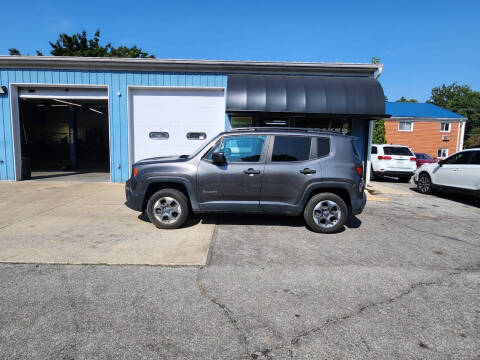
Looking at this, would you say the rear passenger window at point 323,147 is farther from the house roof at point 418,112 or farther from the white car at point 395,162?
the house roof at point 418,112

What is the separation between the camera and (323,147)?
519 cm

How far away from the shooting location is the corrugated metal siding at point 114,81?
10.2 m

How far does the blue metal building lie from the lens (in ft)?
32.6

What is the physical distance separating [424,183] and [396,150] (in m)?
3.65

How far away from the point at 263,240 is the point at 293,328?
2.33m

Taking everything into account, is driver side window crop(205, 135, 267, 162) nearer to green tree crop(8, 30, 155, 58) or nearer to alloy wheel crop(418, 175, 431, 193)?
alloy wheel crop(418, 175, 431, 193)

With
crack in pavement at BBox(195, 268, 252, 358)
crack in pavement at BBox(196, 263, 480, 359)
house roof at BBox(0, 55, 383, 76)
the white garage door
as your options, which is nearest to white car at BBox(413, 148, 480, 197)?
house roof at BBox(0, 55, 383, 76)

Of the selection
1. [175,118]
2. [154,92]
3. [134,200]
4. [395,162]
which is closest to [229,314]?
[134,200]

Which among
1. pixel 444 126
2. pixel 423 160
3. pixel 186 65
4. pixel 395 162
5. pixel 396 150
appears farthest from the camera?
pixel 444 126

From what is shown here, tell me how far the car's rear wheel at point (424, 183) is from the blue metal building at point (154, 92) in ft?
7.38

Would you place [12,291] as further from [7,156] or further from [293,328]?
[7,156]

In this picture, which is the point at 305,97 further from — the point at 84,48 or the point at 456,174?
the point at 84,48

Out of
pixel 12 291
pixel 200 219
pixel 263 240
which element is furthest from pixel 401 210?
pixel 12 291

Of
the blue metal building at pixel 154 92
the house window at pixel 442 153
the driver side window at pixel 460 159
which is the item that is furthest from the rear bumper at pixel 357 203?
the house window at pixel 442 153
